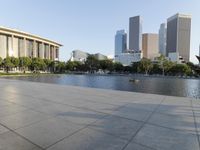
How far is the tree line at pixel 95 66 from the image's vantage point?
82.5 m

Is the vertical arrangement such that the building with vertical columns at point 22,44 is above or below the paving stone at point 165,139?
above

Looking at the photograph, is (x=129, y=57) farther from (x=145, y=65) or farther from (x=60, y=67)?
(x=60, y=67)

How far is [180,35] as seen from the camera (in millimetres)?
181000

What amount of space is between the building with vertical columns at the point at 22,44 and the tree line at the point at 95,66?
13.4m

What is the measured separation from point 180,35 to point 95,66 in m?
109

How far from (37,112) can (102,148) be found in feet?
11.2

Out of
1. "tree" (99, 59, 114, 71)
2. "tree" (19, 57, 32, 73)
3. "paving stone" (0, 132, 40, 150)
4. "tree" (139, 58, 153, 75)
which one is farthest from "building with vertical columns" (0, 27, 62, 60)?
"paving stone" (0, 132, 40, 150)

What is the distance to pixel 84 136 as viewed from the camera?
4.20m

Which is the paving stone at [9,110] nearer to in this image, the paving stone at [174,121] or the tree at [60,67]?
the paving stone at [174,121]

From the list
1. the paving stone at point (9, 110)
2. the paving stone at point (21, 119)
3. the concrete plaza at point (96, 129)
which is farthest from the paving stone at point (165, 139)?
the paving stone at point (9, 110)

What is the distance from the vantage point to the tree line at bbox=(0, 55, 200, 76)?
8250cm

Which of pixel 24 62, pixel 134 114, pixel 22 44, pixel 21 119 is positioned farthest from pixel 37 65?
pixel 134 114

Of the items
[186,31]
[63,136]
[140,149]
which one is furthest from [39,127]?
[186,31]

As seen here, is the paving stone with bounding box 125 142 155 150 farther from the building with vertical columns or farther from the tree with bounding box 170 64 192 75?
the building with vertical columns
